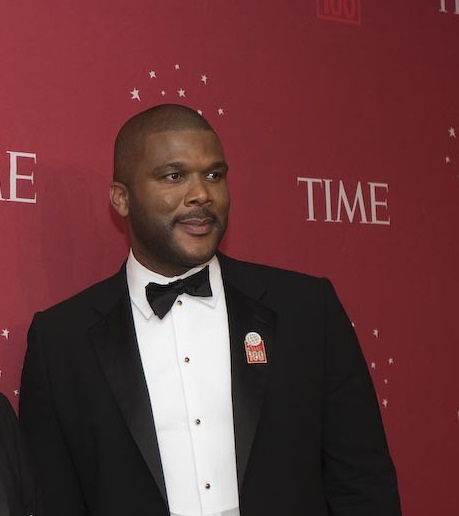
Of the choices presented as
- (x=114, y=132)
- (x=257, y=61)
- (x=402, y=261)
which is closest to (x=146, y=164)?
(x=114, y=132)

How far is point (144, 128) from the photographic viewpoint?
6.16 ft

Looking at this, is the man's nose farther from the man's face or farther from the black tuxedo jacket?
the black tuxedo jacket

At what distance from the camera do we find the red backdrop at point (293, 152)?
81.3 inches

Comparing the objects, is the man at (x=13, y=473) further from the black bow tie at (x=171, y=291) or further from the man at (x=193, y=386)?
the black bow tie at (x=171, y=291)

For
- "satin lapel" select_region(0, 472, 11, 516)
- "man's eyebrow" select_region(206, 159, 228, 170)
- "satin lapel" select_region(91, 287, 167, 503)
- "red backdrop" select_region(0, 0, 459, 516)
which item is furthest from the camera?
"red backdrop" select_region(0, 0, 459, 516)

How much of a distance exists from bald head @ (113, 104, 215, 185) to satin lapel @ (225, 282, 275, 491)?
322 mm

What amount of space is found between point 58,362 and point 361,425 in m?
0.62

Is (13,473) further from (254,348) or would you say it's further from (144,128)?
(144,128)

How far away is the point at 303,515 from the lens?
1792 mm

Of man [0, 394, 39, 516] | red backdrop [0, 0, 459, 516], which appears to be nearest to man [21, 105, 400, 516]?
man [0, 394, 39, 516]

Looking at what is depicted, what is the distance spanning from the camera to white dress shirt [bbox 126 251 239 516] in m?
1.76

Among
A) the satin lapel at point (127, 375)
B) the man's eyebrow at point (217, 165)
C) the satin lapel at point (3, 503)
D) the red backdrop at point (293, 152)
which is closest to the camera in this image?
the satin lapel at point (3, 503)

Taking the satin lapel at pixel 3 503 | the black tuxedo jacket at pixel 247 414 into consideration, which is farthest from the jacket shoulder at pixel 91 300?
the satin lapel at pixel 3 503

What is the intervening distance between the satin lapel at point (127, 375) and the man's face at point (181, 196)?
0.53 feet
